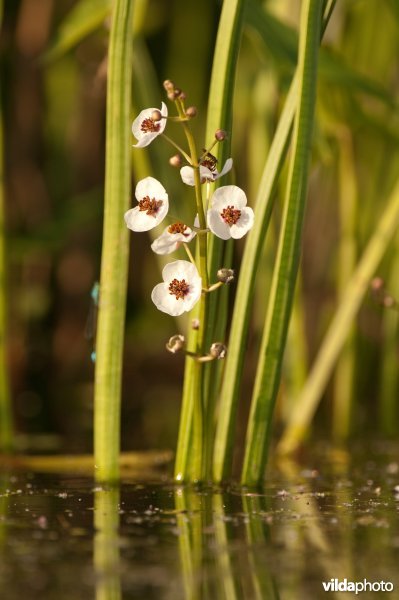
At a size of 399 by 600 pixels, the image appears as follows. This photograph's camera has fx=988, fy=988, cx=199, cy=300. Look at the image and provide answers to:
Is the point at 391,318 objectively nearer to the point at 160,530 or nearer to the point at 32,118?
the point at 160,530

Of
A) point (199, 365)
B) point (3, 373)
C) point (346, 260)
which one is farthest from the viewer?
point (346, 260)

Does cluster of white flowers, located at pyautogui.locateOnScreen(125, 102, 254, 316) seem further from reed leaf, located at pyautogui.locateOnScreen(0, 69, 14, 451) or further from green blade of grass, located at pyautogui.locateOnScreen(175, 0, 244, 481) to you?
reed leaf, located at pyautogui.locateOnScreen(0, 69, 14, 451)

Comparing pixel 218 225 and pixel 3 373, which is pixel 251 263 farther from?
pixel 3 373

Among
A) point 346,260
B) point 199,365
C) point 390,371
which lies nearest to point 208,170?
point 199,365

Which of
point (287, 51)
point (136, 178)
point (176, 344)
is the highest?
point (136, 178)
